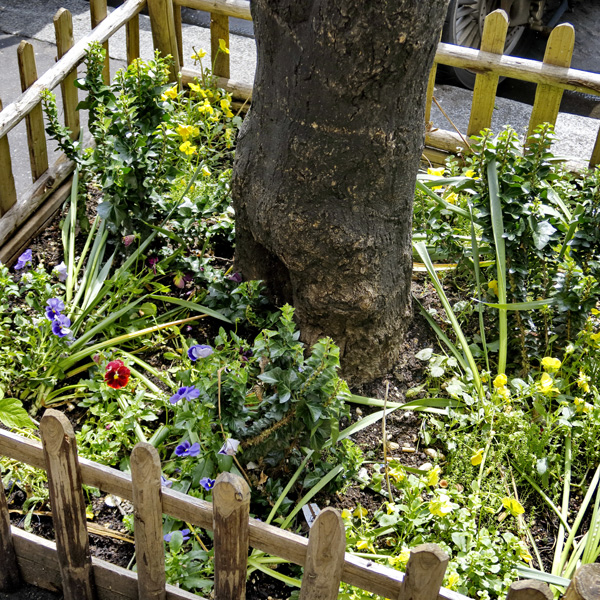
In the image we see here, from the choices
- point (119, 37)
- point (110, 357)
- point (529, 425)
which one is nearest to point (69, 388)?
point (110, 357)

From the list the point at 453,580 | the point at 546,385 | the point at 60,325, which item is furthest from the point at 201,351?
the point at 546,385

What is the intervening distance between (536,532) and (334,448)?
738 millimetres

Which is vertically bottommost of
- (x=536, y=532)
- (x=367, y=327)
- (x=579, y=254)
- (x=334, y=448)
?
(x=536, y=532)

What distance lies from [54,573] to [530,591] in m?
1.42

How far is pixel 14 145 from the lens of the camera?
4414 mm

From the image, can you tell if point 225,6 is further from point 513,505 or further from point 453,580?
point 453,580

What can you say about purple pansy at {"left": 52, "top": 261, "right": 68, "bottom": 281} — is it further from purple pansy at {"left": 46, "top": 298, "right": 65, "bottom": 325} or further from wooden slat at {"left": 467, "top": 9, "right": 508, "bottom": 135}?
wooden slat at {"left": 467, "top": 9, "right": 508, "bottom": 135}

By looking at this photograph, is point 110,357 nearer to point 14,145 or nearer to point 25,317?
point 25,317

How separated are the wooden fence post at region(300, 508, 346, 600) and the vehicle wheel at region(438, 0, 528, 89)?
15.1 ft

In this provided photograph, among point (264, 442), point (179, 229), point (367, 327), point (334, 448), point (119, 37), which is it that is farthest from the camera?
point (119, 37)

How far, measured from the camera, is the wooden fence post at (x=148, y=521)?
5.47ft

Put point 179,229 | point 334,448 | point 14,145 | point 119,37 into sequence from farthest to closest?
point 119,37 → point 14,145 → point 179,229 → point 334,448

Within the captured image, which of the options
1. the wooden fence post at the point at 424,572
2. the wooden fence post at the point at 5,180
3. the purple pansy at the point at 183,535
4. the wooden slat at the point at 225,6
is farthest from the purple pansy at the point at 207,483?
the wooden slat at the point at 225,6

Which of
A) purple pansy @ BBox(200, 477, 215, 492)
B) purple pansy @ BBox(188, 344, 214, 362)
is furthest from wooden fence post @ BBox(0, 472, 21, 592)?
purple pansy @ BBox(188, 344, 214, 362)
